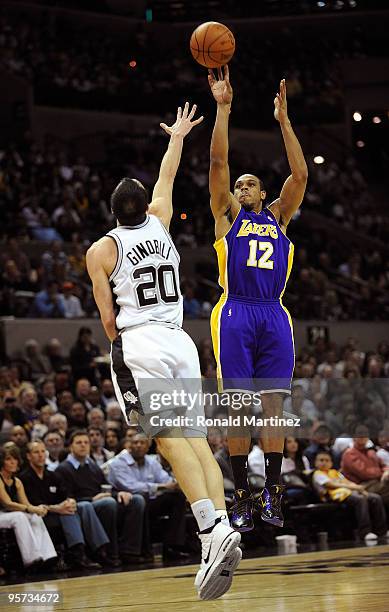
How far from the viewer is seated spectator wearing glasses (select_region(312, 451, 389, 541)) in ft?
41.7

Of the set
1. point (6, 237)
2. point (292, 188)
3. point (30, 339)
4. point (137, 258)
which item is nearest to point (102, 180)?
point (6, 237)

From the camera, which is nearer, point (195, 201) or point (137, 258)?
point (137, 258)

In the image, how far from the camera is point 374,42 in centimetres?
2802

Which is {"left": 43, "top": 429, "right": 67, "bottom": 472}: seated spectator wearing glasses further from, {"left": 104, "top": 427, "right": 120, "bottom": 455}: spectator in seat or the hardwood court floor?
the hardwood court floor

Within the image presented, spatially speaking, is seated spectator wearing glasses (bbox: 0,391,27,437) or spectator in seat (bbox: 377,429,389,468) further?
spectator in seat (bbox: 377,429,389,468)

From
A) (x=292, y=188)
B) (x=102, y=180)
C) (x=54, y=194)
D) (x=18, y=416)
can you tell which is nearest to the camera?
(x=292, y=188)

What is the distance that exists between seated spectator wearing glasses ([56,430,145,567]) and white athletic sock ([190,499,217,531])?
5.09 metres

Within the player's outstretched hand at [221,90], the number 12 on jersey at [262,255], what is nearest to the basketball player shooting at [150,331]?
the number 12 on jersey at [262,255]

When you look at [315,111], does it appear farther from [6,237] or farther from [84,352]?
Answer: [84,352]

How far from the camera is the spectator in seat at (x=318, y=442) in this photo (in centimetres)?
1323

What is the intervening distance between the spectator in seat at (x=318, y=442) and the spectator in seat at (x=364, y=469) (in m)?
0.28

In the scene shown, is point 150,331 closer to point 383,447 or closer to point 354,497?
point 354,497

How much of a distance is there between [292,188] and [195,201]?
14.0m

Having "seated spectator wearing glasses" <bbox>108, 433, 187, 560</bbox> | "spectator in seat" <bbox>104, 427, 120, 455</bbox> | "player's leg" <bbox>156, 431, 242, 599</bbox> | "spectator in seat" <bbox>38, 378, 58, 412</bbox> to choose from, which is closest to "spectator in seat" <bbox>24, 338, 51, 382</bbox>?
"spectator in seat" <bbox>38, 378, 58, 412</bbox>
